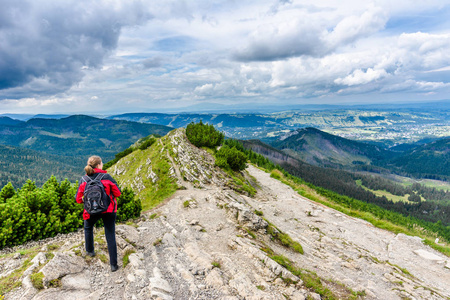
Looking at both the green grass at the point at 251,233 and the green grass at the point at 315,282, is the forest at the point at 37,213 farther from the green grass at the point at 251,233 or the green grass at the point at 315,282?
the green grass at the point at 315,282

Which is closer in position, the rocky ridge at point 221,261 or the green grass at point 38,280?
the green grass at point 38,280

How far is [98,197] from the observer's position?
25.4 feet

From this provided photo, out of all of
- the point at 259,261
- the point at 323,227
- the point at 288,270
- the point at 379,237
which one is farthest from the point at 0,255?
the point at 379,237

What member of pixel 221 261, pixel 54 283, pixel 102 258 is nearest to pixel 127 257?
pixel 102 258

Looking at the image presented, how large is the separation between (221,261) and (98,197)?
6.98 m

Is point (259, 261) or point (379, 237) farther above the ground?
point (259, 261)

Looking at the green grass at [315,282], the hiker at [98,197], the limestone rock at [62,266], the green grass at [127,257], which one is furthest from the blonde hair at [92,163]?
the green grass at [315,282]

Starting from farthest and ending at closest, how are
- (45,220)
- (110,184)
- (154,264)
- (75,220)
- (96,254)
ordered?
(75,220), (45,220), (154,264), (96,254), (110,184)

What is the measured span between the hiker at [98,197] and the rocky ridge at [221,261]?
1.29m

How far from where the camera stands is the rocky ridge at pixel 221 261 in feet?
26.2

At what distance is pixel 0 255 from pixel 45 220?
2.36m

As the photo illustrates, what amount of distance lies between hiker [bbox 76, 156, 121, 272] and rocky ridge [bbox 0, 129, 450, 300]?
1.29 metres

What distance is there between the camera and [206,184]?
3062cm

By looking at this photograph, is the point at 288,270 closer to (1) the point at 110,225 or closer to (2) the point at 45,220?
(1) the point at 110,225
